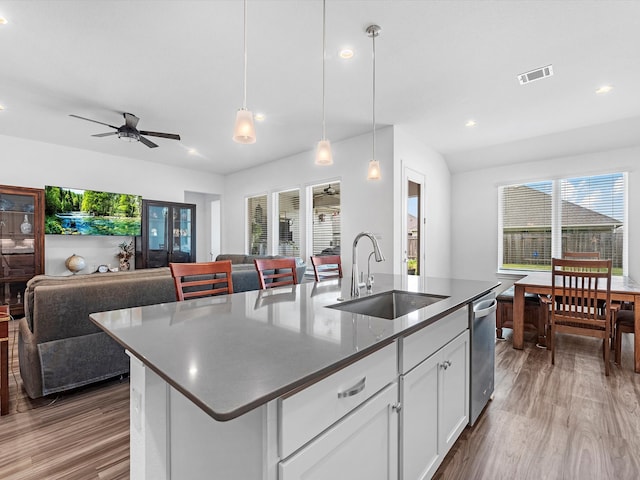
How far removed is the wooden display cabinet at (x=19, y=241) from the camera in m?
4.78

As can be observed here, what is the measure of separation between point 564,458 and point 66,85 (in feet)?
17.0

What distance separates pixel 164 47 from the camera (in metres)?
2.67

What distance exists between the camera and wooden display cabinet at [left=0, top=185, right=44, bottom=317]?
478cm

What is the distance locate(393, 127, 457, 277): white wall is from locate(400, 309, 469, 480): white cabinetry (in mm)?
2741

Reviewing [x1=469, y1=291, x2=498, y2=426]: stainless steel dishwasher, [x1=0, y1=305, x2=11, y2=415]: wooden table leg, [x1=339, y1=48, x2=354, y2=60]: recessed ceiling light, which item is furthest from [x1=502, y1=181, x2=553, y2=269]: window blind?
[x1=0, y1=305, x2=11, y2=415]: wooden table leg

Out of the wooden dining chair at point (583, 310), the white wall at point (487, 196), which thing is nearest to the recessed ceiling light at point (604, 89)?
the wooden dining chair at point (583, 310)

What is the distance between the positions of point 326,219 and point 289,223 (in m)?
0.99

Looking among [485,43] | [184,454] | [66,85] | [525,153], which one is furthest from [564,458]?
[66,85]

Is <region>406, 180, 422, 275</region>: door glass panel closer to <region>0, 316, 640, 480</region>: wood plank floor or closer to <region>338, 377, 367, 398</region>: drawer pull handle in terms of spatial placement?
<region>0, 316, 640, 480</region>: wood plank floor

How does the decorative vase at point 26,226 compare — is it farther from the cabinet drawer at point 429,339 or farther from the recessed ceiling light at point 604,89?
the recessed ceiling light at point 604,89

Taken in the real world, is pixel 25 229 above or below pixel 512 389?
above

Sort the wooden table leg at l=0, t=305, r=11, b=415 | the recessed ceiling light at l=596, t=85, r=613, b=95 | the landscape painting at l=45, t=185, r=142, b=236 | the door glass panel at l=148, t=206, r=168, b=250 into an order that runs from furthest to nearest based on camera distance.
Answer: the door glass panel at l=148, t=206, r=168, b=250 < the landscape painting at l=45, t=185, r=142, b=236 < the recessed ceiling light at l=596, t=85, r=613, b=95 < the wooden table leg at l=0, t=305, r=11, b=415

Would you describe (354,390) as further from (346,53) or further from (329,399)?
(346,53)

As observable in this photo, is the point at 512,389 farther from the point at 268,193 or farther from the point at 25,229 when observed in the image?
the point at 25,229
